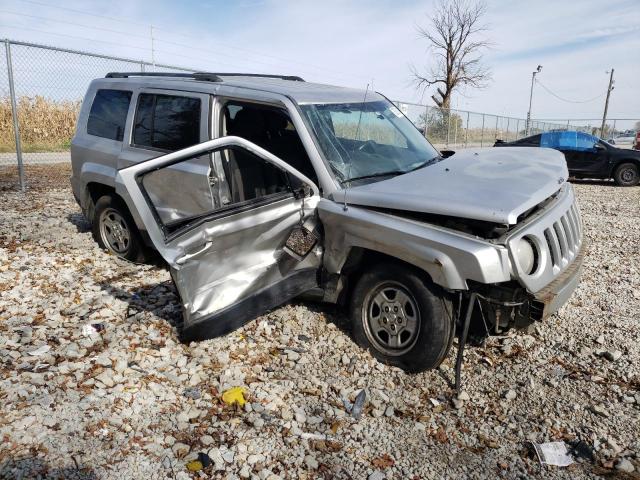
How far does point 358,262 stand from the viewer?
11.5 ft

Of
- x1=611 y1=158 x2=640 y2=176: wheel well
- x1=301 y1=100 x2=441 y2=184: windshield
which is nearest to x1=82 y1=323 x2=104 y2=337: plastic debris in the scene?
x1=301 y1=100 x2=441 y2=184: windshield

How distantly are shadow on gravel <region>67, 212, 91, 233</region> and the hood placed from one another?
4503 mm

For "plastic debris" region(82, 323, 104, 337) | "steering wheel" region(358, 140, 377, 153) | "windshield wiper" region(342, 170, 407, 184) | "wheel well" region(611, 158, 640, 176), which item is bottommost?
"plastic debris" region(82, 323, 104, 337)

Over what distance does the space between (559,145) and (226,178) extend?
41.3ft

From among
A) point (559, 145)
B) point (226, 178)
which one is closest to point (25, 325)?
point (226, 178)

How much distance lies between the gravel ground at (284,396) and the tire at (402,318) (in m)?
0.15

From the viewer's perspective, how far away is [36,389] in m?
3.12

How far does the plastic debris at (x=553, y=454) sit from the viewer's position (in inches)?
104

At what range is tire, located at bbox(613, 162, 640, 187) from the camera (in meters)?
13.3

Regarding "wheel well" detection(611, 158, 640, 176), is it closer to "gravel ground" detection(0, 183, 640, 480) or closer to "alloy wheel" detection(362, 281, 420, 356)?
"gravel ground" detection(0, 183, 640, 480)

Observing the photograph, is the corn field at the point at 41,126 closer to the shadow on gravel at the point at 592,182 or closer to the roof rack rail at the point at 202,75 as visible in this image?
the roof rack rail at the point at 202,75

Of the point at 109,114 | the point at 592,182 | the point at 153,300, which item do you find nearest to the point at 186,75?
the point at 109,114

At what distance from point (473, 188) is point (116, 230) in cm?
399

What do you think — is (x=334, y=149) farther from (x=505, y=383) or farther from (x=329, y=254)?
(x=505, y=383)
